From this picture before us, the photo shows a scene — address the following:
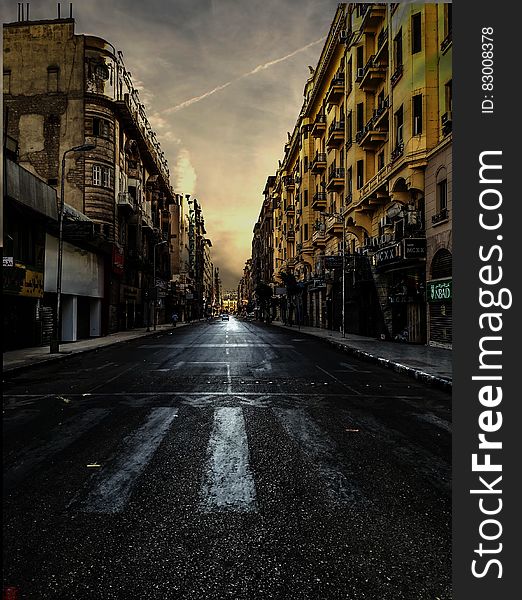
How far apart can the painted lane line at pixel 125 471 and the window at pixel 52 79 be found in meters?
37.7

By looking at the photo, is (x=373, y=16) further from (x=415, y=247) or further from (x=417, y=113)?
(x=415, y=247)

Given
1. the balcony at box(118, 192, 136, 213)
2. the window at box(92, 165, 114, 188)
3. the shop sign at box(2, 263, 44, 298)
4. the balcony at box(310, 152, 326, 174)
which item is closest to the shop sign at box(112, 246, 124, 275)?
the balcony at box(118, 192, 136, 213)

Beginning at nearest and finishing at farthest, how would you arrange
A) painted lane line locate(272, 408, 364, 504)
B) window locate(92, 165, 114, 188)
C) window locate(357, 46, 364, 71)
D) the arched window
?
painted lane line locate(272, 408, 364, 504) → the arched window → window locate(357, 46, 364, 71) → window locate(92, 165, 114, 188)

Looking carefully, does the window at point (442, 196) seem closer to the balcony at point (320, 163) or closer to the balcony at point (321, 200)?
the balcony at point (321, 200)

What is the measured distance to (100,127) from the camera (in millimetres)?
37500

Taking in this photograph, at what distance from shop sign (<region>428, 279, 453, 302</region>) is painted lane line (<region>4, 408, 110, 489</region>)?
15.6 metres

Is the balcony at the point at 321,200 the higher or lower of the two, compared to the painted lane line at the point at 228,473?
higher

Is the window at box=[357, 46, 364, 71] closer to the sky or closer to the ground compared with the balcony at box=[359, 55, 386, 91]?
closer to the sky

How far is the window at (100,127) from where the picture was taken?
3727cm

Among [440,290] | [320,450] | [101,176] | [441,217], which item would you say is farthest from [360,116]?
[320,450]

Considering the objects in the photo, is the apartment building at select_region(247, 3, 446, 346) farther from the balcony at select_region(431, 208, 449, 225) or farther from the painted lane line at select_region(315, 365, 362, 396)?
the painted lane line at select_region(315, 365, 362, 396)

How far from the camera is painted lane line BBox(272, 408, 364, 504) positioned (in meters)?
4.31

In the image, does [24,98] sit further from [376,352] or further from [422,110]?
[376,352]

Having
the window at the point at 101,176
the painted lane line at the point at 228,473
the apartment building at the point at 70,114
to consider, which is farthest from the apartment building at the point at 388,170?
the window at the point at 101,176
